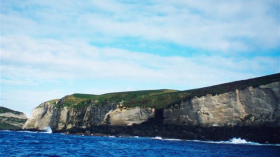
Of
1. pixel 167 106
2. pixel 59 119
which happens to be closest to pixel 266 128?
pixel 167 106

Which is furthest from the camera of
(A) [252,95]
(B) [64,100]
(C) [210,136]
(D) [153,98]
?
(B) [64,100]

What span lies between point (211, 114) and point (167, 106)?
612 inches

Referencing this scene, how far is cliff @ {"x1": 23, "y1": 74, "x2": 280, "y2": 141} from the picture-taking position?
210ft

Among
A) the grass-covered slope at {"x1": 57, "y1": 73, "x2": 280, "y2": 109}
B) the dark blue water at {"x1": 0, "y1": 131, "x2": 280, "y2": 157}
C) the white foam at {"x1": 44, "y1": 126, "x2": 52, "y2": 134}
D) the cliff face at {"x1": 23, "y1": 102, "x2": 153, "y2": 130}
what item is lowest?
the dark blue water at {"x1": 0, "y1": 131, "x2": 280, "y2": 157}

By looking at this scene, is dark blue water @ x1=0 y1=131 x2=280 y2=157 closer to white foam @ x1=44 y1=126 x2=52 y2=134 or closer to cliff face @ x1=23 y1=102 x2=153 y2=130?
cliff face @ x1=23 y1=102 x2=153 y2=130

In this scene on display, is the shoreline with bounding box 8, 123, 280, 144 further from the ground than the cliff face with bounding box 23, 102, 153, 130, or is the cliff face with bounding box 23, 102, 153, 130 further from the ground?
the cliff face with bounding box 23, 102, 153, 130

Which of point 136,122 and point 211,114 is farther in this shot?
point 136,122

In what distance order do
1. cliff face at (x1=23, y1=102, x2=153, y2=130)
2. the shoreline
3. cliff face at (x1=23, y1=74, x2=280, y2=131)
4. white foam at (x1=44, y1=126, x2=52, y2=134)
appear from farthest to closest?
white foam at (x1=44, y1=126, x2=52, y2=134)
cliff face at (x1=23, y1=102, x2=153, y2=130)
cliff face at (x1=23, y1=74, x2=280, y2=131)
the shoreline

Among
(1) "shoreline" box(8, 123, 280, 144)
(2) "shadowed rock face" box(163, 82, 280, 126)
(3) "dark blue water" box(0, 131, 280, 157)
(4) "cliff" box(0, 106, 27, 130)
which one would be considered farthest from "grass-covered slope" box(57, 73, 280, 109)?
(4) "cliff" box(0, 106, 27, 130)

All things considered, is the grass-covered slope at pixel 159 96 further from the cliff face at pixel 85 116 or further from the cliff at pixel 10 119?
the cliff at pixel 10 119

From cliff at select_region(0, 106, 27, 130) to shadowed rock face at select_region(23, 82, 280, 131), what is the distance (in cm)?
7500

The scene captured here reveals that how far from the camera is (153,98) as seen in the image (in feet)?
309

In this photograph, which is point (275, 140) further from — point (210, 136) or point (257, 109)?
point (210, 136)

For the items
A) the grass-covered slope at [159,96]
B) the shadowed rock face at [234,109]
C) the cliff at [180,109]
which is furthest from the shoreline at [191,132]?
the grass-covered slope at [159,96]
